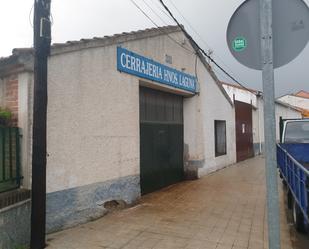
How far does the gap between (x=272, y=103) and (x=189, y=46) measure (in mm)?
8978

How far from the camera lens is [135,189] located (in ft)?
25.5

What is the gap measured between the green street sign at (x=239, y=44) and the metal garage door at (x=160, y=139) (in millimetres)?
6031

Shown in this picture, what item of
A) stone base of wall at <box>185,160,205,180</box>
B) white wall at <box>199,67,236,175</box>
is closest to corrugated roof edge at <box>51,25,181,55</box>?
white wall at <box>199,67,236,175</box>

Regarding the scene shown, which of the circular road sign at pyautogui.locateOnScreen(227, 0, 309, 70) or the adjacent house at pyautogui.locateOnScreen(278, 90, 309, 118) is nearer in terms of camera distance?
the circular road sign at pyautogui.locateOnScreen(227, 0, 309, 70)

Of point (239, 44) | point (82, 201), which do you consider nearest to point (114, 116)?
point (82, 201)

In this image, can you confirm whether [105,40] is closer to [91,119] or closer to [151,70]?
[91,119]

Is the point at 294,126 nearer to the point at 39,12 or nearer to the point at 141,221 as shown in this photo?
the point at 141,221

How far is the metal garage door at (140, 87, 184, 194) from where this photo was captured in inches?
353

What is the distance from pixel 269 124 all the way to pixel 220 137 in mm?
12044

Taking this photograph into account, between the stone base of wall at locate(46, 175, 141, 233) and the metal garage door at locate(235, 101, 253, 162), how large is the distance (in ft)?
35.7

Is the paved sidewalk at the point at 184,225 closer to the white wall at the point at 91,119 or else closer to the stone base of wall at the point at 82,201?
the stone base of wall at the point at 82,201

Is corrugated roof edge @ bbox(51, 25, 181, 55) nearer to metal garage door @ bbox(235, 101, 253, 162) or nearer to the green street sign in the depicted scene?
the green street sign

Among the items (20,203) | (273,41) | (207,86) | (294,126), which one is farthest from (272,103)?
(207,86)

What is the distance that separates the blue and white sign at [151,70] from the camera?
7.41m
